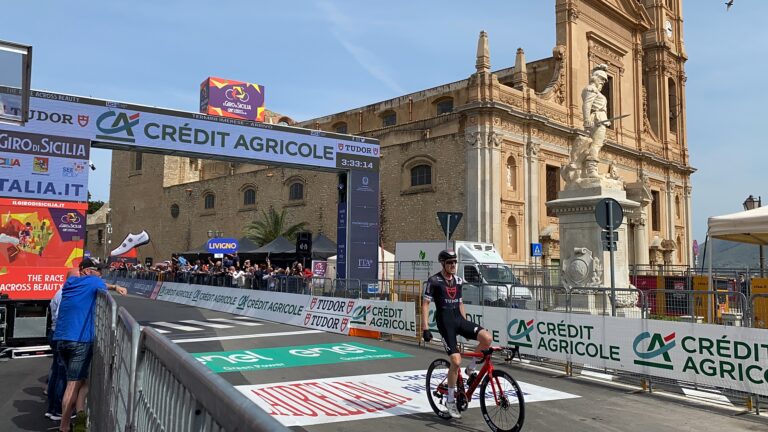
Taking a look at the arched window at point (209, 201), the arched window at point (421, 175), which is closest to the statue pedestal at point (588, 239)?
the arched window at point (421, 175)

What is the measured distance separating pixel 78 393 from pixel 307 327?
11.2 meters

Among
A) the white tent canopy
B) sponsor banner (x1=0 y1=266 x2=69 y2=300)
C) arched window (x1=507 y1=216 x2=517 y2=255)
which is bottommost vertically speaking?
sponsor banner (x1=0 y1=266 x2=69 y2=300)

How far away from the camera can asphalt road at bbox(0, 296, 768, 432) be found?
280 inches

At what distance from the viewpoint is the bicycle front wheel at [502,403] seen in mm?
6369

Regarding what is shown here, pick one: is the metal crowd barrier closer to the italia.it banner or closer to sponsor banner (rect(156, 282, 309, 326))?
the italia.it banner

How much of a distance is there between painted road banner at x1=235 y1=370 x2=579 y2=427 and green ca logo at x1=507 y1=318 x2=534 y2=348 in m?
1.85

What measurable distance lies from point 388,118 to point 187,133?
78.3 ft

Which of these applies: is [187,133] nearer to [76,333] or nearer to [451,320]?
[76,333]

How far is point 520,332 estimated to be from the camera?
455 inches

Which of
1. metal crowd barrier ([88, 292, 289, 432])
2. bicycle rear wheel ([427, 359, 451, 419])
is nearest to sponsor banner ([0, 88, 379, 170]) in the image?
metal crowd barrier ([88, 292, 289, 432])

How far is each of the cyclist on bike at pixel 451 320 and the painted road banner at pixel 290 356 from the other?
457 cm

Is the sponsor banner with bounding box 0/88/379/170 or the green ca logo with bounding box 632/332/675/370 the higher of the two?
the sponsor banner with bounding box 0/88/379/170

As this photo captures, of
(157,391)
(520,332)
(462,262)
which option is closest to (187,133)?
(462,262)

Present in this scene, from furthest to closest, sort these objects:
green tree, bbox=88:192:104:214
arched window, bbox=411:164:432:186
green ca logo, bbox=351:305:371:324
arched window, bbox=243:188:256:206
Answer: green tree, bbox=88:192:104:214 → arched window, bbox=243:188:256:206 → arched window, bbox=411:164:432:186 → green ca logo, bbox=351:305:371:324
